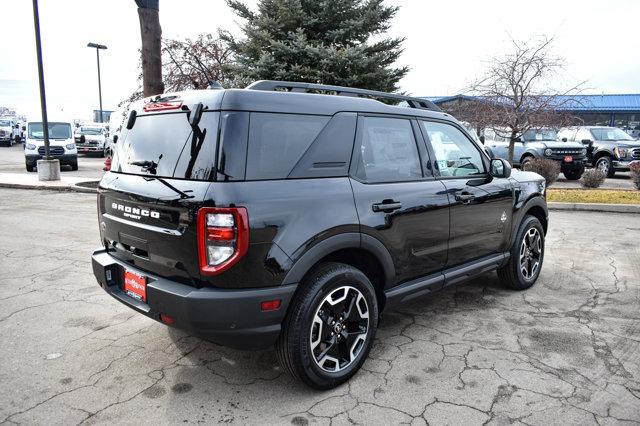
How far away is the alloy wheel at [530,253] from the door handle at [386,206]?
2.11 metres

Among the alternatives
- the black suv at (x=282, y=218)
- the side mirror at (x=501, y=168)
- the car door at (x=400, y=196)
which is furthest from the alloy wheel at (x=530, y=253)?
the car door at (x=400, y=196)

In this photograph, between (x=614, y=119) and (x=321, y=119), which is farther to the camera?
(x=614, y=119)

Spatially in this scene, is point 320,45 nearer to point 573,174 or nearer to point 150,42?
point 150,42

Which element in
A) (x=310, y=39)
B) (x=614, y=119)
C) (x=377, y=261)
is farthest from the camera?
(x=614, y=119)

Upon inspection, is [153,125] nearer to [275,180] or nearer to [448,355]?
[275,180]

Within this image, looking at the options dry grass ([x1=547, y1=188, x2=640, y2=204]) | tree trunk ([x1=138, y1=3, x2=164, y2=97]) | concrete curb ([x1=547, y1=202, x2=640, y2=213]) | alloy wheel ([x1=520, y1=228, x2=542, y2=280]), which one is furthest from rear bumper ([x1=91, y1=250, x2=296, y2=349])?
dry grass ([x1=547, y1=188, x2=640, y2=204])

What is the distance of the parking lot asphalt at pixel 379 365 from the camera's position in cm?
273

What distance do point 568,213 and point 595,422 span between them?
7.91m

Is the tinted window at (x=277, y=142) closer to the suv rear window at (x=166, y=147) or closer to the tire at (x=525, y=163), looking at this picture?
the suv rear window at (x=166, y=147)

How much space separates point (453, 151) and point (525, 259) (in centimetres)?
161

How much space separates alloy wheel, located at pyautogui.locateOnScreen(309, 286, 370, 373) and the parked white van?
18363 millimetres

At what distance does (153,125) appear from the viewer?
3146 mm

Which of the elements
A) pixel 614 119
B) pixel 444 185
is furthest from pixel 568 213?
pixel 614 119

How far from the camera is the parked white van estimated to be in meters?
17.8
